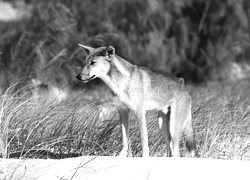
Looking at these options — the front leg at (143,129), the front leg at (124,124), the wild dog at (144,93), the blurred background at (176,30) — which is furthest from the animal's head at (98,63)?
the blurred background at (176,30)

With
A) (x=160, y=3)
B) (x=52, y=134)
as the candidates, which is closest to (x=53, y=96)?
(x=52, y=134)

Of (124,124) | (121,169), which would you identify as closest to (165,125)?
(124,124)

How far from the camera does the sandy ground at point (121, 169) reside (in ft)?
15.1

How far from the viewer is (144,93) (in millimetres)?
6449

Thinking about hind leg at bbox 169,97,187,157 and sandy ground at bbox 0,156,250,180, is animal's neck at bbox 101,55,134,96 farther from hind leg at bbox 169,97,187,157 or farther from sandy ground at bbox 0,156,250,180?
sandy ground at bbox 0,156,250,180

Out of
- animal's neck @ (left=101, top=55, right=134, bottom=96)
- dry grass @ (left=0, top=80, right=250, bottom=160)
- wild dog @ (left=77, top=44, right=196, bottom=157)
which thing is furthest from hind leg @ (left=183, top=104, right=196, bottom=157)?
animal's neck @ (left=101, top=55, right=134, bottom=96)

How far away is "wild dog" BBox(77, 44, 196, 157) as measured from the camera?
619 cm

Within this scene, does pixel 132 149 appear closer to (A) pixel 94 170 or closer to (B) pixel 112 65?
(B) pixel 112 65

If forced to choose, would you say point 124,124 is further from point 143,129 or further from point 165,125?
point 165,125

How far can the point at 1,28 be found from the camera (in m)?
21.5

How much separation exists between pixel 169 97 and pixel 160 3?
14665mm

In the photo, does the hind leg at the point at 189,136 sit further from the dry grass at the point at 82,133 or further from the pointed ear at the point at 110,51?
the pointed ear at the point at 110,51

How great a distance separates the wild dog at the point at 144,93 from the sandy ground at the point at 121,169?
1.07 m

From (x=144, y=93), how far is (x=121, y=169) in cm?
182
